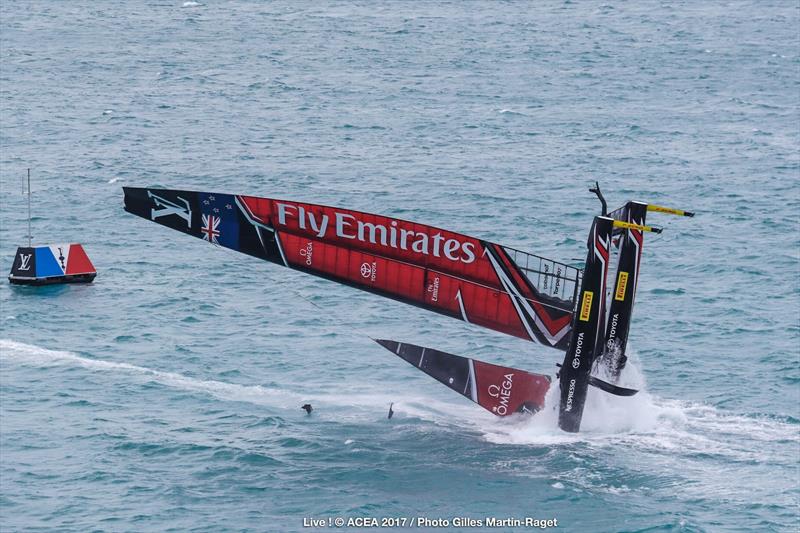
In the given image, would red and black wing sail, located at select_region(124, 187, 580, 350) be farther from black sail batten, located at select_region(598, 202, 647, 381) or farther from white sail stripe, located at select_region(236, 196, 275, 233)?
black sail batten, located at select_region(598, 202, 647, 381)

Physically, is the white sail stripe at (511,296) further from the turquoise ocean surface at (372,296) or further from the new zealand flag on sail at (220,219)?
the new zealand flag on sail at (220,219)

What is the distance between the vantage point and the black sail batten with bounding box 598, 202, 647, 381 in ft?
173

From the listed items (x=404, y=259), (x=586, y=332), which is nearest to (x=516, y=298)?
(x=586, y=332)

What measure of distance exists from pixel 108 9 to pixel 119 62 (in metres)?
41.2

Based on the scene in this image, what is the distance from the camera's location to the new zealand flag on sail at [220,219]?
2173 inches

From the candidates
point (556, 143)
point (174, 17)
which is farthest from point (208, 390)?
point (174, 17)

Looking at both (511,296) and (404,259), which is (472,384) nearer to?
(511,296)

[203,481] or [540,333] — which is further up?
[540,333]

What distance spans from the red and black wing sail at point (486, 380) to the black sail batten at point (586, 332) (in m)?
2.10

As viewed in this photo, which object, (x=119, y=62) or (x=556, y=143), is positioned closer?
(x=556, y=143)

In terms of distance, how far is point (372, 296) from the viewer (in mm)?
80625

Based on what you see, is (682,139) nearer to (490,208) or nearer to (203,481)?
(490,208)

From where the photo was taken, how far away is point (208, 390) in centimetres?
6266

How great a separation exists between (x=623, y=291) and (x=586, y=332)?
2.45 m
